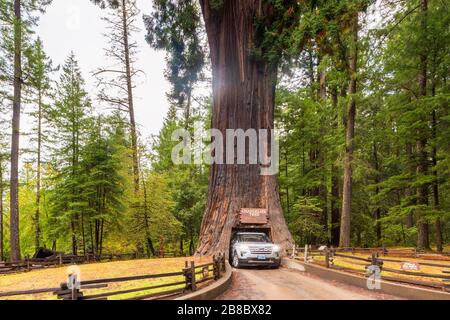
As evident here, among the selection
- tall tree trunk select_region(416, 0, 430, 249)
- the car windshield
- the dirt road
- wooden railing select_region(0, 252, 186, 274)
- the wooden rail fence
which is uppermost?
tall tree trunk select_region(416, 0, 430, 249)

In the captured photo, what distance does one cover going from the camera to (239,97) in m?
16.3

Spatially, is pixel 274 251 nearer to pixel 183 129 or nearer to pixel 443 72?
pixel 443 72

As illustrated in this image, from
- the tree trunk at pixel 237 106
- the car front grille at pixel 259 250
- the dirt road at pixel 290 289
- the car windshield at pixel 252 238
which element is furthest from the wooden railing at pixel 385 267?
the tree trunk at pixel 237 106

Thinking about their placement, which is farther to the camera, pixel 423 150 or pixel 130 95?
pixel 130 95

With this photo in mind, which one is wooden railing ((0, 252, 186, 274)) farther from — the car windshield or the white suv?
the white suv

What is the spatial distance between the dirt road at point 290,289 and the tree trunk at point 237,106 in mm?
4384

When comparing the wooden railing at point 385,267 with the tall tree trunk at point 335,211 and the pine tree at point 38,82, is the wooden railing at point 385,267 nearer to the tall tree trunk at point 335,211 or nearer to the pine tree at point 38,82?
the tall tree trunk at point 335,211

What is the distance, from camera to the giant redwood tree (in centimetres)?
1532

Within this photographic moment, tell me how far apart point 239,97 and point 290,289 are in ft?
33.5

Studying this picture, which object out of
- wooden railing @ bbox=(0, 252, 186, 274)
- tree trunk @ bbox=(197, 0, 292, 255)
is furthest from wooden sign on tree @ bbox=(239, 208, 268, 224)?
wooden railing @ bbox=(0, 252, 186, 274)

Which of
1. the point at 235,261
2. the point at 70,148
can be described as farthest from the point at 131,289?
the point at 70,148

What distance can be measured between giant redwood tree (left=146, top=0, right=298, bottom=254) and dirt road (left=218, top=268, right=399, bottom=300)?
4297 mm

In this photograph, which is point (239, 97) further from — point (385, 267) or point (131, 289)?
point (131, 289)
